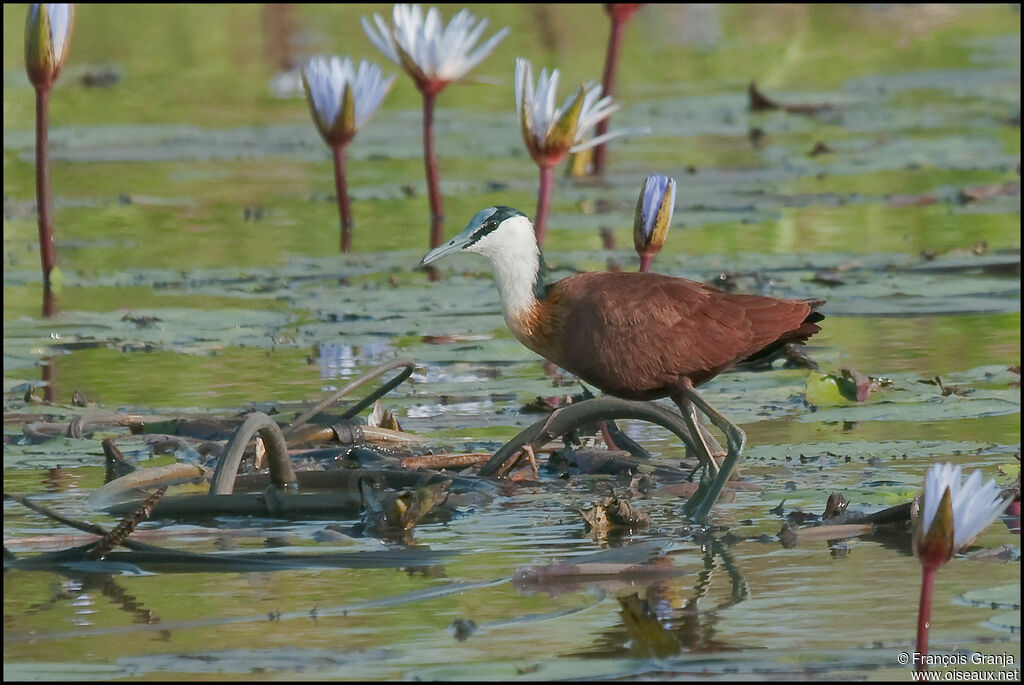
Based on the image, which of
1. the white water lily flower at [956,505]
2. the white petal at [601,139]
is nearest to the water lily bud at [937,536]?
the white water lily flower at [956,505]

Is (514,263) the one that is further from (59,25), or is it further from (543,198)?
(59,25)

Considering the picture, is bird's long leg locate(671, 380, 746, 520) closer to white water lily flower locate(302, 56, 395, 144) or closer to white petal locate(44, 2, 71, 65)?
white petal locate(44, 2, 71, 65)

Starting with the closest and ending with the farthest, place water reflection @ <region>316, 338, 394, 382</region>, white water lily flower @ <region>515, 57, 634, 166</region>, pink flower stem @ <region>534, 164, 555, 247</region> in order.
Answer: white water lily flower @ <region>515, 57, 634, 166</region>
pink flower stem @ <region>534, 164, 555, 247</region>
water reflection @ <region>316, 338, 394, 382</region>

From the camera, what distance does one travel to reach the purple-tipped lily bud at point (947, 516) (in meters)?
3.22

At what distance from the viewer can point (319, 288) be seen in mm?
8250

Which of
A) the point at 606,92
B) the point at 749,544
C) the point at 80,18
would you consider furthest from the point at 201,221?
the point at 80,18

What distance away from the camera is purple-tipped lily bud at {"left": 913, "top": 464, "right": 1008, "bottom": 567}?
322cm

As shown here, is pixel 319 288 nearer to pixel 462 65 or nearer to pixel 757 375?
pixel 462 65

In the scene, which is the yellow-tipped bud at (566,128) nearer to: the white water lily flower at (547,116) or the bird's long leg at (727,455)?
the white water lily flower at (547,116)

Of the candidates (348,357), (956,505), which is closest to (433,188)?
(348,357)

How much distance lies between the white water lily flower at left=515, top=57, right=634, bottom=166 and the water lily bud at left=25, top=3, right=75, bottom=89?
1870 millimetres

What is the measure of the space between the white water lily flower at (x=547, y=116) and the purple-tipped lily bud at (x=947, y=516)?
313cm

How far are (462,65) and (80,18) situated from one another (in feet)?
47.7

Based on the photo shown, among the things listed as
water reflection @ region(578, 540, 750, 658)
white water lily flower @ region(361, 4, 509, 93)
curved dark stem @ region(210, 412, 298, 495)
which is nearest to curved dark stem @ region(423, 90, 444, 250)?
white water lily flower @ region(361, 4, 509, 93)
